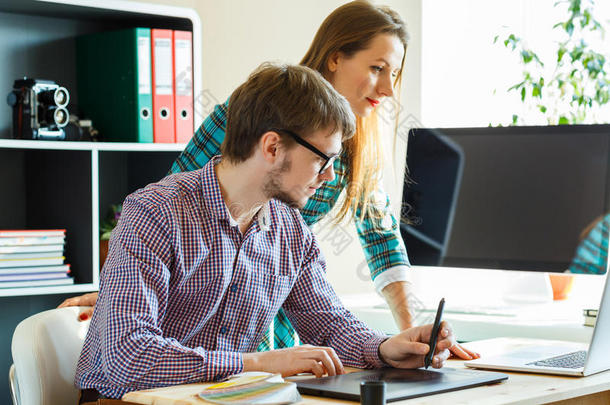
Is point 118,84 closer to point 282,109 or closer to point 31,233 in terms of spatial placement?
point 31,233

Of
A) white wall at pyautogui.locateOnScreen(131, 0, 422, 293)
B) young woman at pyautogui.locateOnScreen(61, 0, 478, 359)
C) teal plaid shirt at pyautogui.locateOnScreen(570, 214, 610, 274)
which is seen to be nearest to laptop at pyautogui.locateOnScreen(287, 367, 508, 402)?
young woman at pyautogui.locateOnScreen(61, 0, 478, 359)

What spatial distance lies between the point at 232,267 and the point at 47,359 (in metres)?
0.42

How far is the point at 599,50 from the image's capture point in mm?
3188

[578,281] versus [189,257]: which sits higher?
[189,257]

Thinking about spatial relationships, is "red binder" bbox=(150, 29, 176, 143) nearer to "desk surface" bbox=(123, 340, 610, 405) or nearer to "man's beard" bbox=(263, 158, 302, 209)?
"man's beard" bbox=(263, 158, 302, 209)

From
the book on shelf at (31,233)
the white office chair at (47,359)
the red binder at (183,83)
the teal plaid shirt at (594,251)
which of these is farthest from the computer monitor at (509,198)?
the white office chair at (47,359)

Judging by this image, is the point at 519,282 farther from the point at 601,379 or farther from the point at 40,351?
the point at 40,351

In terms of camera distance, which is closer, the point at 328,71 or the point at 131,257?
the point at 131,257

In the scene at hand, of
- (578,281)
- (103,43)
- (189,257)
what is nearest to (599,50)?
(578,281)

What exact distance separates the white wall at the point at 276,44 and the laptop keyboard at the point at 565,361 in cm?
157

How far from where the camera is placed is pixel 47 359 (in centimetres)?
169

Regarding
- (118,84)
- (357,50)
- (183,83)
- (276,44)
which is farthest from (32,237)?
(276,44)

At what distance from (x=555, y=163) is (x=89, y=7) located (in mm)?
1434

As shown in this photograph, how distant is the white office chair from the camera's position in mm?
1674
